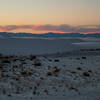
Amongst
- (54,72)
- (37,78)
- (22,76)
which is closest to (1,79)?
(22,76)

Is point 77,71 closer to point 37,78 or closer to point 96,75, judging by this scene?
point 96,75

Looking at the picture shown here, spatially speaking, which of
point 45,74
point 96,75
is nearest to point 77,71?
point 96,75

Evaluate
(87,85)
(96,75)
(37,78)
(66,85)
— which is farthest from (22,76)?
(96,75)

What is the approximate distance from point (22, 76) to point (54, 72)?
2.25m

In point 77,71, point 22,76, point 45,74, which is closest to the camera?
point 22,76

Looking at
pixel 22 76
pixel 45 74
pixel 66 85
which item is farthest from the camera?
pixel 45 74

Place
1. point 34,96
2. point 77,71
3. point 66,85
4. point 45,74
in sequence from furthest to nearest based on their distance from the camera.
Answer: point 77,71 < point 45,74 < point 66,85 < point 34,96

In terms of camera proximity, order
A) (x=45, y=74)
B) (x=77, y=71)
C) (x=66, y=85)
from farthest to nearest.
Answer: (x=77, y=71), (x=45, y=74), (x=66, y=85)

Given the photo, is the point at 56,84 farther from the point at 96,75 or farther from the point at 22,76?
the point at 96,75

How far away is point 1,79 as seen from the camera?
10031mm

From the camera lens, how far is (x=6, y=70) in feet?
40.0

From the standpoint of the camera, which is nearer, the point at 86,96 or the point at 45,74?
the point at 86,96

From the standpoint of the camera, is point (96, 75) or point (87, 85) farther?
point (96, 75)

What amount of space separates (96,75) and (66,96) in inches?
186
